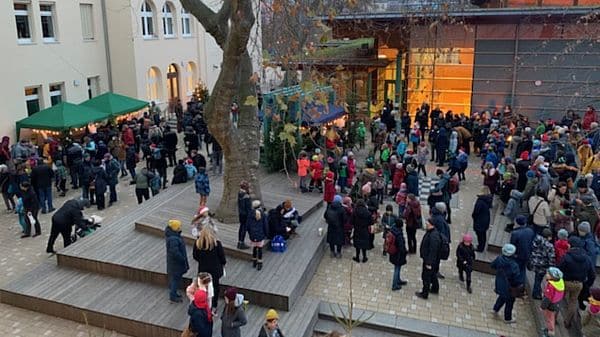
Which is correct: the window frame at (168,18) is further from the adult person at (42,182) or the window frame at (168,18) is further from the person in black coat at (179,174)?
the adult person at (42,182)

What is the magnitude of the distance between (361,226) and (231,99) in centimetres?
380

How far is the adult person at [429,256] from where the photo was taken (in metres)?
9.67

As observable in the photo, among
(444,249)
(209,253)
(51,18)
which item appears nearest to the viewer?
(209,253)

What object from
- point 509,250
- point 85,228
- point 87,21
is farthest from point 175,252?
point 87,21

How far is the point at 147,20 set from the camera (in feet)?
89.5

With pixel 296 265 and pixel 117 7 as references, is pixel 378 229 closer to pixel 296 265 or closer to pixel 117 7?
pixel 296 265

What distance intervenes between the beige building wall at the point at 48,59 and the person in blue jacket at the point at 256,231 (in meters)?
13.8

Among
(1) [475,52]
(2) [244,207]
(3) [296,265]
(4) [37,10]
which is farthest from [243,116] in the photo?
(1) [475,52]

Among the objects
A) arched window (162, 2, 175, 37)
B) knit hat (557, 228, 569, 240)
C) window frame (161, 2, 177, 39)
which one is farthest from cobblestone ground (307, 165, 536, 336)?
arched window (162, 2, 175, 37)

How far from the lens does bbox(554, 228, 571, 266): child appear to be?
9375 mm

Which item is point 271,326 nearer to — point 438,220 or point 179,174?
point 438,220

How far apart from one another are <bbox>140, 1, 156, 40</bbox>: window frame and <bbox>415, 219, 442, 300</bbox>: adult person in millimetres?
21307

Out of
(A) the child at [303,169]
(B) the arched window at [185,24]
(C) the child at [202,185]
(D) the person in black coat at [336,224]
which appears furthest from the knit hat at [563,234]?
(B) the arched window at [185,24]

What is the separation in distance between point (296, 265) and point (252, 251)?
2.99 ft
